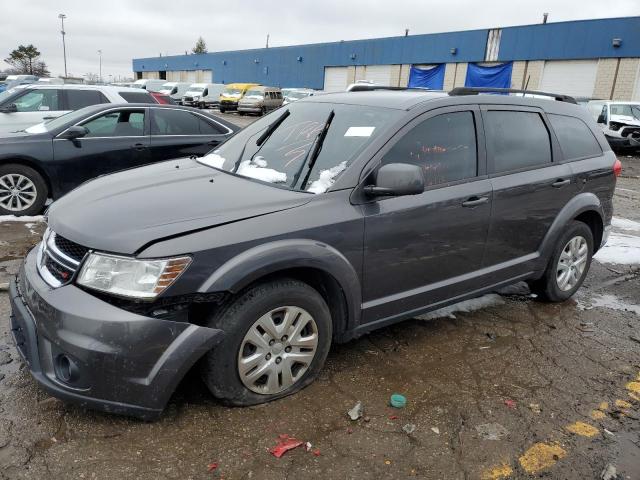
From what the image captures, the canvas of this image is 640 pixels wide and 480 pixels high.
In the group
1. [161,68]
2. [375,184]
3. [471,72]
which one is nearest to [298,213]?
[375,184]

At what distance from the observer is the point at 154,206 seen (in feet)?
9.00

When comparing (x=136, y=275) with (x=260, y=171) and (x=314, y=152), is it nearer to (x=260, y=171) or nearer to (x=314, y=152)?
(x=260, y=171)

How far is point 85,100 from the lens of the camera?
936 centimetres

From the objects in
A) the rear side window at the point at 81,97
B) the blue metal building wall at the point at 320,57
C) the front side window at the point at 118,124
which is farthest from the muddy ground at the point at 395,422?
the blue metal building wall at the point at 320,57

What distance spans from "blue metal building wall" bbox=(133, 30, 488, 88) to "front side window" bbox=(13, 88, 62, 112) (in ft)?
92.3

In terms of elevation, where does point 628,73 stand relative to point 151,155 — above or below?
above

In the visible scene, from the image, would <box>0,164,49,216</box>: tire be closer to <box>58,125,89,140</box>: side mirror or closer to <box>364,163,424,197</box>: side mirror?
<box>58,125,89,140</box>: side mirror

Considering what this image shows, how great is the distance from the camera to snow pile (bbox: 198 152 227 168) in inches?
144

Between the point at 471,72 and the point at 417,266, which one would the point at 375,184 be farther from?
the point at 471,72

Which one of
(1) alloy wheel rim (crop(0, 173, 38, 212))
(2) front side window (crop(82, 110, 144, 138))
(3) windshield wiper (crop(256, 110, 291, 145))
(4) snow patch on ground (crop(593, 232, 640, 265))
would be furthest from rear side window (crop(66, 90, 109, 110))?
(4) snow patch on ground (crop(593, 232, 640, 265))

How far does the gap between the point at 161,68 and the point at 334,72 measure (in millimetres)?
38339

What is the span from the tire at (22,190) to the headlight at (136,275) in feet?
15.5

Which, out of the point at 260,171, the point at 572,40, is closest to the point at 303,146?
the point at 260,171

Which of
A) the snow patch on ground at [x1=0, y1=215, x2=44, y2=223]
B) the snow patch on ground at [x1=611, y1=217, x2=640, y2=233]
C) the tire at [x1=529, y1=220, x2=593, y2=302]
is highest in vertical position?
the tire at [x1=529, y1=220, x2=593, y2=302]
